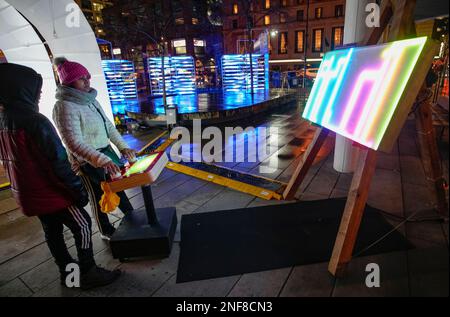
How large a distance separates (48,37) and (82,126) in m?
3.37

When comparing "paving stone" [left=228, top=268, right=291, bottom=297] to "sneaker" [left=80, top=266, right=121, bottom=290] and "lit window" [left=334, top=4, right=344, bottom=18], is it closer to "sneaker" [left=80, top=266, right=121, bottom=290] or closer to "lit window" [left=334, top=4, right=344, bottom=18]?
"sneaker" [left=80, top=266, right=121, bottom=290]

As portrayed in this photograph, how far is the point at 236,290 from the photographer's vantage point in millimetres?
2281

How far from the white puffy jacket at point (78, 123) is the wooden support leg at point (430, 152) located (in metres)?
3.10

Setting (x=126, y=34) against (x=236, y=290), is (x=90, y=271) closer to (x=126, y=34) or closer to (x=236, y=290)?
(x=236, y=290)

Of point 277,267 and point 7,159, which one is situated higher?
point 7,159

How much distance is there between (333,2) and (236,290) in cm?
3970

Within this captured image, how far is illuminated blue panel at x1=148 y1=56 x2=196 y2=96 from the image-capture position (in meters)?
13.7

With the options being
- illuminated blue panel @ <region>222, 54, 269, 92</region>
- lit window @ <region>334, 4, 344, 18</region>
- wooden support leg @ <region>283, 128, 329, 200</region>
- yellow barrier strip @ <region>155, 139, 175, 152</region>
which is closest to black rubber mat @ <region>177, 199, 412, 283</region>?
wooden support leg @ <region>283, 128, 329, 200</region>

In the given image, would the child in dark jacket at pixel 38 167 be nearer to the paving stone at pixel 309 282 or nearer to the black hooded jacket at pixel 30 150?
the black hooded jacket at pixel 30 150

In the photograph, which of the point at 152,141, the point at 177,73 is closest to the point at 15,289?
the point at 152,141

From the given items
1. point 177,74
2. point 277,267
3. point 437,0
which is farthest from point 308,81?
point 277,267

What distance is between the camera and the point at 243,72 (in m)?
14.2

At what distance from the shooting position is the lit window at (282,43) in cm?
3728

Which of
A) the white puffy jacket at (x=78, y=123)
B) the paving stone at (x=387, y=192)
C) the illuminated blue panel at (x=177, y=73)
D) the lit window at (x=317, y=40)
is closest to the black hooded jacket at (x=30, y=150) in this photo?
the white puffy jacket at (x=78, y=123)
